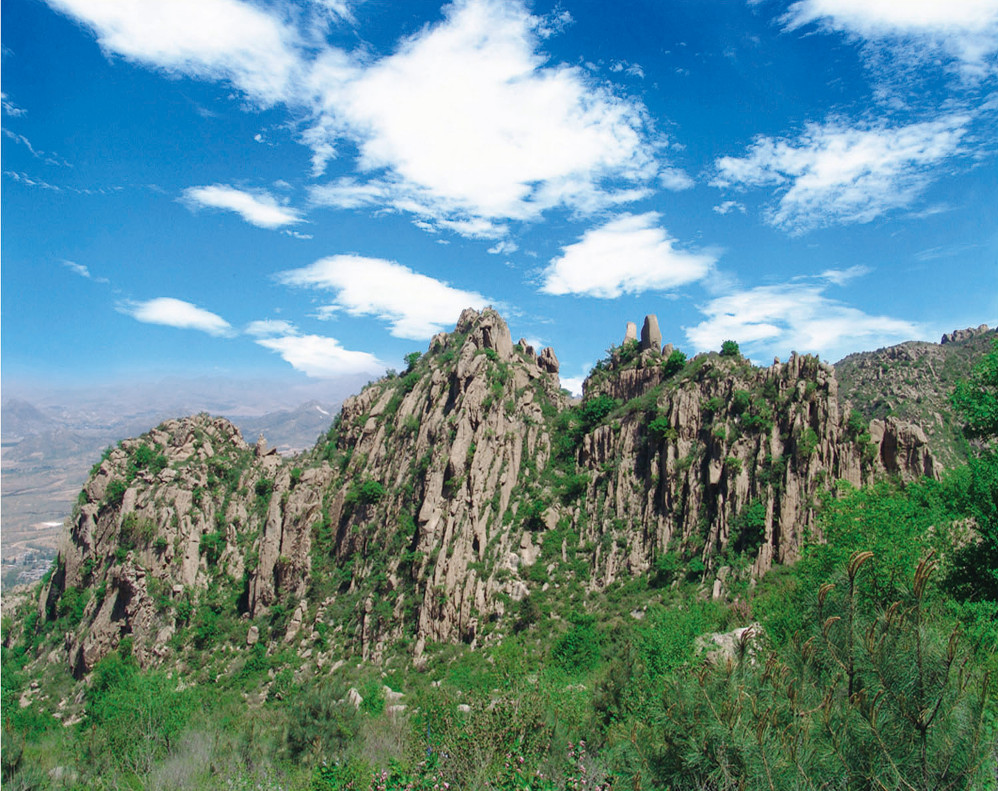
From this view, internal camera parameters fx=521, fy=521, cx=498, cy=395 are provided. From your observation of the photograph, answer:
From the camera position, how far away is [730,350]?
163 feet

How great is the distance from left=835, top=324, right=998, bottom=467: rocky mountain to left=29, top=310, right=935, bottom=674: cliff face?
121 ft

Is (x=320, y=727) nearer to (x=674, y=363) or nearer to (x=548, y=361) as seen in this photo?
(x=674, y=363)

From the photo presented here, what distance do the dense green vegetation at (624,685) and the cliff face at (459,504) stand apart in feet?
2.93

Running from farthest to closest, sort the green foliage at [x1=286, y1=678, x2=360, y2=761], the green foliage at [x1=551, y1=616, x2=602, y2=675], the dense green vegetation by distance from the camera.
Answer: the green foliage at [x1=551, y1=616, x2=602, y2=675]
the green foliage at [x1=286, y1=678, x2=360, y2=761]
the dense green vegetation

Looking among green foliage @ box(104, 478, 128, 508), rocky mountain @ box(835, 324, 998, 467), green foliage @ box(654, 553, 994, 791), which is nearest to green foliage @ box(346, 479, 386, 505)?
green foliage @ box(104, 478, 128, 508)

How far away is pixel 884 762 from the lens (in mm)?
7441

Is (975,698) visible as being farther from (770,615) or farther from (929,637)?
(770,615)

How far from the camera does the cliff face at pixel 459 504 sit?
40312mm

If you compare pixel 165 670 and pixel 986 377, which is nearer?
pixel 986 377

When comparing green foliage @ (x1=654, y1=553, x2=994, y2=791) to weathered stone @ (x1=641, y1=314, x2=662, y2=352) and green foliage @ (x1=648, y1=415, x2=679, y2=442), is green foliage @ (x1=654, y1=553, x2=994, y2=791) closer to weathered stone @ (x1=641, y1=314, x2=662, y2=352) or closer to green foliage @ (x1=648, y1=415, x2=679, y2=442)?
green foliage @ (x1=648, y1=415, x2=679, y2=442)

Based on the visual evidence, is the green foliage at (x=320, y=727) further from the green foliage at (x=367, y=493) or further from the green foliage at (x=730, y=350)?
the green foliage at (x=730, y=350)

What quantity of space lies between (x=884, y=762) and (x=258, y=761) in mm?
24854

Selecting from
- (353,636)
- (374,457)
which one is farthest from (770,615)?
(374,457)

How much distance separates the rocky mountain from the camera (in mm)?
72875
